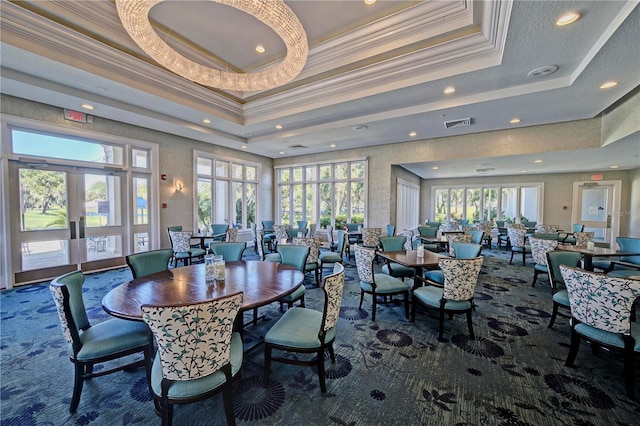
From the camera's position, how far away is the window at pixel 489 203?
33.9 ft

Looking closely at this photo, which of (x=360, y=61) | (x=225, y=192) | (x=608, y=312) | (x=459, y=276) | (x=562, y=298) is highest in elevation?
(x=360, y=61)

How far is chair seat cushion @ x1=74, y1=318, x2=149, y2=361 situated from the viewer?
193 cm

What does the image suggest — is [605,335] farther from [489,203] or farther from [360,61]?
[489,203]

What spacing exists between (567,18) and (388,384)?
405 cm

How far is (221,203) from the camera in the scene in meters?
8.59

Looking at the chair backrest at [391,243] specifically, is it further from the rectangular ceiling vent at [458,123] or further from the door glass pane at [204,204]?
the door glass pane at [204,204]

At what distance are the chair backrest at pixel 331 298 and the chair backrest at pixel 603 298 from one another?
2.14 meters

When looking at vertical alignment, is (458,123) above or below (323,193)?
above

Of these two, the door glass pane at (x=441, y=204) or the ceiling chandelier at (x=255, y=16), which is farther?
the door glass pane at (x=441, y=204)

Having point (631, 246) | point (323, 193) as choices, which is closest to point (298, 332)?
point (631, 246)

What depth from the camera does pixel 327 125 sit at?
6266 mm

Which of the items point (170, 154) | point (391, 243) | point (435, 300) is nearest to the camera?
point (435, 300)

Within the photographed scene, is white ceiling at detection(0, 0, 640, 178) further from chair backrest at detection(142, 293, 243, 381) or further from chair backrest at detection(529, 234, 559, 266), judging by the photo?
chair backrest at detection(142, 293, 243, 381)

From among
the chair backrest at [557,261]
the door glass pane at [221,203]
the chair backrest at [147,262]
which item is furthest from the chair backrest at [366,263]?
the door glass pane at [221,203]
